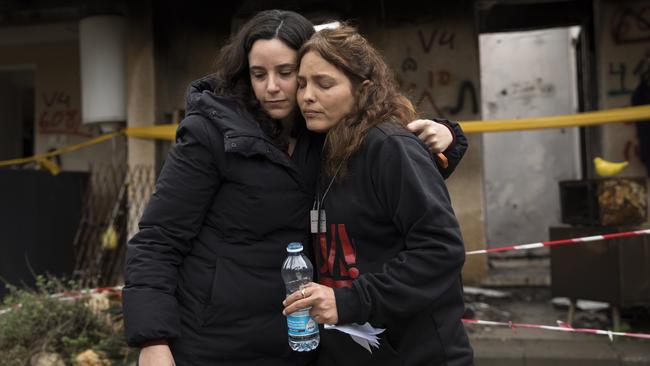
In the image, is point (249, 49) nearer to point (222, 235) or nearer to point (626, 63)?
point (222, 235)

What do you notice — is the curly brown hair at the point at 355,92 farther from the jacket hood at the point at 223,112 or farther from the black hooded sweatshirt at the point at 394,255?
the jacket hood at the point at 223,112

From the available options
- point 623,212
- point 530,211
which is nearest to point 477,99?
point 623,212

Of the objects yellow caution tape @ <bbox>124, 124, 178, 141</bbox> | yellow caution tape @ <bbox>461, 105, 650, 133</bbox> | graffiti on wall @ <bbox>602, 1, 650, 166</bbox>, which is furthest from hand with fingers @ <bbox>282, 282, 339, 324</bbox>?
graffiti on wall @ <bbox>602, 1, 650, 166</bbox>

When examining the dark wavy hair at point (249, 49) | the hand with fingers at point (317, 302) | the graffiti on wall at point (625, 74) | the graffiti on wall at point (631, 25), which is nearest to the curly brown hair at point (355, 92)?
the dark wavy hair at point (249, 49)

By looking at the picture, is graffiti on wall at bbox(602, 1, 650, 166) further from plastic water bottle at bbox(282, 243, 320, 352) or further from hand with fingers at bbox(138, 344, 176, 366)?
hand with fingers at bbox(138, 344, 176, 366)

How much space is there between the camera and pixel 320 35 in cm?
186

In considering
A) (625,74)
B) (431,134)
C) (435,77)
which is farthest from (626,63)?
(431,134)

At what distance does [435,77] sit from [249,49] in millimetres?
5505

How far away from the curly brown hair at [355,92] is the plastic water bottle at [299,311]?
0.92 feet

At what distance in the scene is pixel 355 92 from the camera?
188cm

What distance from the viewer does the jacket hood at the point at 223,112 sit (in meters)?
1.89

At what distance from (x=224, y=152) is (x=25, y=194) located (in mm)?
6179

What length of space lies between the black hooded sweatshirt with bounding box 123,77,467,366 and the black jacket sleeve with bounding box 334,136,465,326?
0.33m

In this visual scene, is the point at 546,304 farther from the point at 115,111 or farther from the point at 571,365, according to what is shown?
the point at 115,111
